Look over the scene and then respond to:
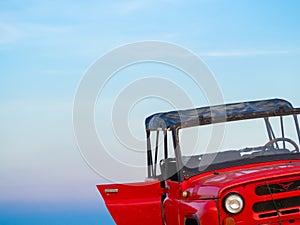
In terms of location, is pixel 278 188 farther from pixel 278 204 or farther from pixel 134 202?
pixel 134 202

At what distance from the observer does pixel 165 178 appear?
924 cm

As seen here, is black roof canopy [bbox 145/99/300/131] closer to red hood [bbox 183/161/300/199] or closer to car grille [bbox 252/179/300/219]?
red hood [bbox 183/161/300/199]

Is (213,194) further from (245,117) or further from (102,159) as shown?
(102,159)

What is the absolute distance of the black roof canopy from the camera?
909cm

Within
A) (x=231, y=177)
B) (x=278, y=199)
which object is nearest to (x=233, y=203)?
(x=231, y=177)

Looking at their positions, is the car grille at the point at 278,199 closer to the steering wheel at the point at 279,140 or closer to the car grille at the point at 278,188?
the car grille at the point at 278,188

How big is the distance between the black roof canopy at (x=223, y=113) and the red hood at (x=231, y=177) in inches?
30.8

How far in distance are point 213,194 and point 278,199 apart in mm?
757

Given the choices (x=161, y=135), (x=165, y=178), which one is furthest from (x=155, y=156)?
(x=165, y=178)

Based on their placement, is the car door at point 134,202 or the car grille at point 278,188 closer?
the car grille at point 278,188

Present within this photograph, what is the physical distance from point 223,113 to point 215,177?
1.23 m

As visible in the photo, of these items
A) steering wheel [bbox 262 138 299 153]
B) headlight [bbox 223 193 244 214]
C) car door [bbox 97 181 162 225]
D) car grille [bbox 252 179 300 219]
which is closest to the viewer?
headlight [bbox 223 193 244 214]

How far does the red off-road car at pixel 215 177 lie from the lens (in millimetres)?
7676

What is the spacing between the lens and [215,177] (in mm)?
8320
